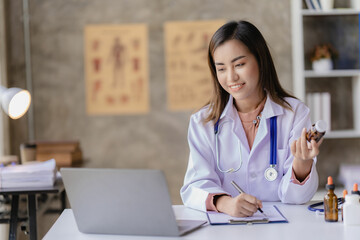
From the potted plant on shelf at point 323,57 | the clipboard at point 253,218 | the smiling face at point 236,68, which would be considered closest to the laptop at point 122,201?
the clipboard at point 253,218

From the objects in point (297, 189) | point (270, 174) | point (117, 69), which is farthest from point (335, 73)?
point (297, 189)

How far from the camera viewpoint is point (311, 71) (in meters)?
3.43

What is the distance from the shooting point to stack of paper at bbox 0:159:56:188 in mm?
2369

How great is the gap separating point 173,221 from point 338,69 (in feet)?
8.47

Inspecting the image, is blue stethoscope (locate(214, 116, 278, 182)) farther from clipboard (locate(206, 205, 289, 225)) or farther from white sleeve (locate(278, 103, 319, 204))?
clipboard (locate(206, 205, 289, 225))

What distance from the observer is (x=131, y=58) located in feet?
11.8

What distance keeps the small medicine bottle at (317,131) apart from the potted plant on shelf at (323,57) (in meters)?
1.98

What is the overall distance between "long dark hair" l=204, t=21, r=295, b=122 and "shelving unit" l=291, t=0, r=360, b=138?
143 centimetres

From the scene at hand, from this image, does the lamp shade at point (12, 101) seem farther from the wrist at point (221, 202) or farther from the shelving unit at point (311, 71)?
the shelving unit at point (311, 71)

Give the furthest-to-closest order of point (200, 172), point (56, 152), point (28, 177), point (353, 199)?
point (56, 152), point (28, 177), point (200, 172), point (353, 199)

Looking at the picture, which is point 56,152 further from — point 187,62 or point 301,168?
point 301,168

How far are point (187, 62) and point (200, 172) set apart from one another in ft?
6.01

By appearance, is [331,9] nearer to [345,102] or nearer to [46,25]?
[345,102]

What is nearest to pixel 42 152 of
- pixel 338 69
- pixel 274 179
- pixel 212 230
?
pixel 274 179
